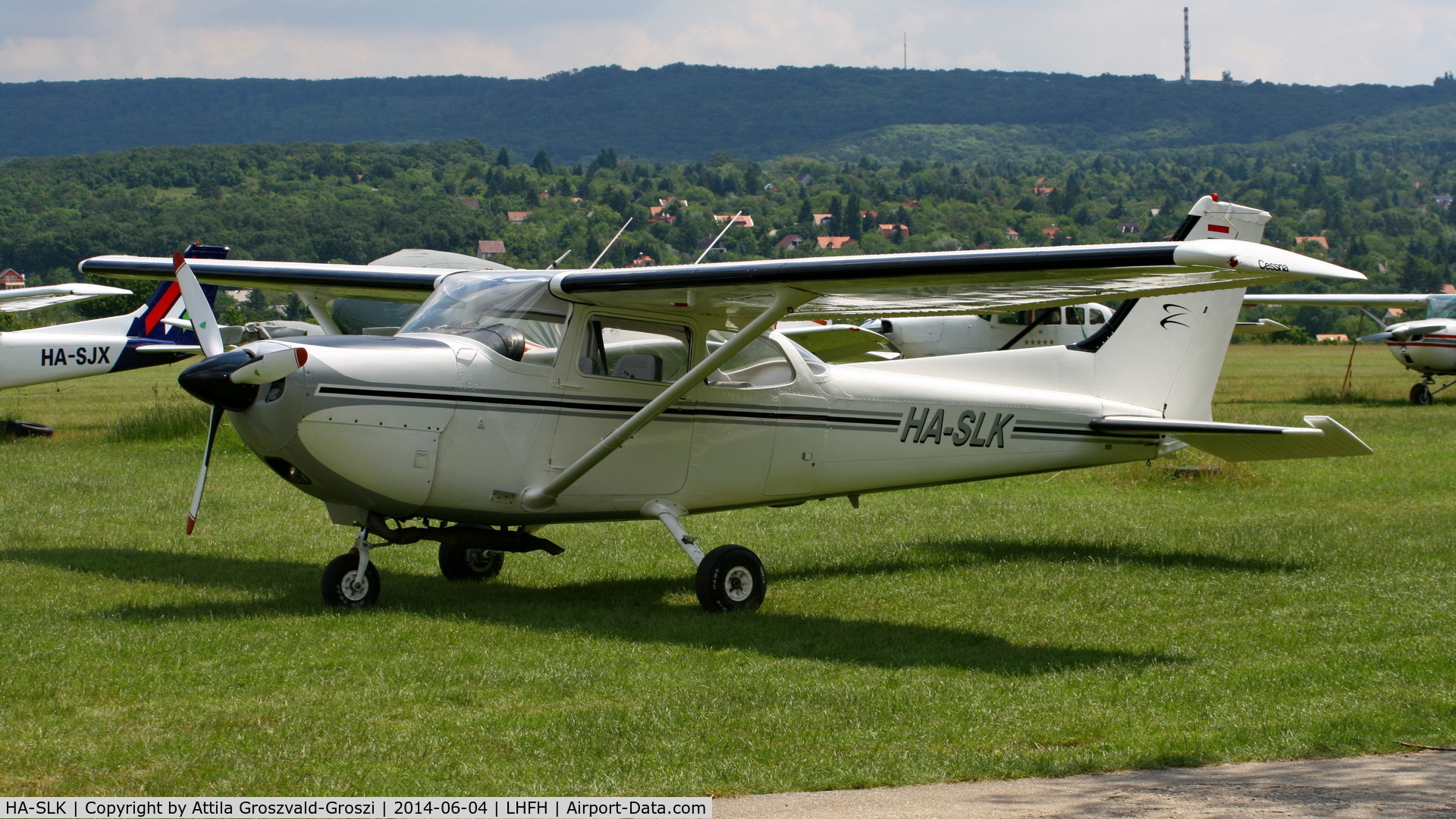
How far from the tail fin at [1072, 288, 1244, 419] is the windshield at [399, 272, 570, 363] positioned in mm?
4524

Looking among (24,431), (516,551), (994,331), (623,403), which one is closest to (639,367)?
(623,403)

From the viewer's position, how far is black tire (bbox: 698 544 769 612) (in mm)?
8859

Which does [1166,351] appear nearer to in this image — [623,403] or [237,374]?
[623,403]

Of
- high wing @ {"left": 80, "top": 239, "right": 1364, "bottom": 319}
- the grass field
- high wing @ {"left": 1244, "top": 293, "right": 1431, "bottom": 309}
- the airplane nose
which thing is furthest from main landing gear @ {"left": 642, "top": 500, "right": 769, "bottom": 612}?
high wing @ {"left": 1244, "top": 293, "right": 1431, "bottom": 309}

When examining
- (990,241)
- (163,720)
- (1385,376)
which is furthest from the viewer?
(990,241)

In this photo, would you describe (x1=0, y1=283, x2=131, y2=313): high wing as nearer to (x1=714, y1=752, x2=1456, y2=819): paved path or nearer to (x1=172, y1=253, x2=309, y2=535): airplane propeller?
(x1=172, y1=253, x2=309, y2=535): airplane propeller

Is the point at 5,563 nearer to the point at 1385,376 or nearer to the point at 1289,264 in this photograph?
the point at 1289,264

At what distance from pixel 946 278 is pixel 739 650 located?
2449 mm

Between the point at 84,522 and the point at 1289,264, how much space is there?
10.9 metres

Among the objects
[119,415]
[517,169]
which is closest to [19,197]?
[517,169]

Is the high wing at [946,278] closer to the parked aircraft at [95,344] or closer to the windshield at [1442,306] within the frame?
the parked aircraft at [95,344]

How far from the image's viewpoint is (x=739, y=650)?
25.3 feet

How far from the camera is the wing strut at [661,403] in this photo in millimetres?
8172

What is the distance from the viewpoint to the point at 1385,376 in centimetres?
3903
